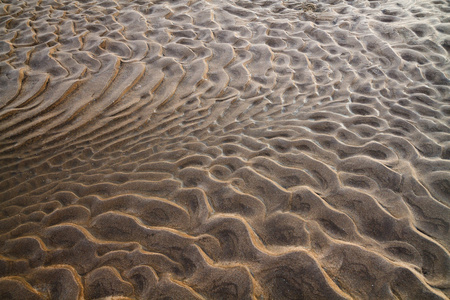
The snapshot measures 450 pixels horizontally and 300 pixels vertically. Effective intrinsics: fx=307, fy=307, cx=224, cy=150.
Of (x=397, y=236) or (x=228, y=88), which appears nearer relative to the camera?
(x=397, y=236)

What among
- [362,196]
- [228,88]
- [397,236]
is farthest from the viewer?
[228,88]

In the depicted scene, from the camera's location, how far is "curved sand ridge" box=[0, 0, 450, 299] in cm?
223

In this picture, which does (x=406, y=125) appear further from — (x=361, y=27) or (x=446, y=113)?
(x=361, y=27)

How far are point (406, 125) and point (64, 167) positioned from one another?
153 inches

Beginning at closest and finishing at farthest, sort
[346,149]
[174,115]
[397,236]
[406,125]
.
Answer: [397,236]
[346,149]
[406,125]
[174,115]

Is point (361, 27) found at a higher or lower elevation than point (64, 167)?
higher

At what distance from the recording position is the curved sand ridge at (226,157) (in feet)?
7.32

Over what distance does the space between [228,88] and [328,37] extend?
2.33 m

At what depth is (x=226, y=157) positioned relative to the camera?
3.26 meters

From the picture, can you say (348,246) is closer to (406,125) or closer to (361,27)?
(406,125)

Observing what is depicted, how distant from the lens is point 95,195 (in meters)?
2.94

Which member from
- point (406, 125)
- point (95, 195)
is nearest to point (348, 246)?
point (406, 125)

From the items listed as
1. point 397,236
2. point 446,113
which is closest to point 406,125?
point 446,113

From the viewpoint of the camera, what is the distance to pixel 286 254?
2264 mm
